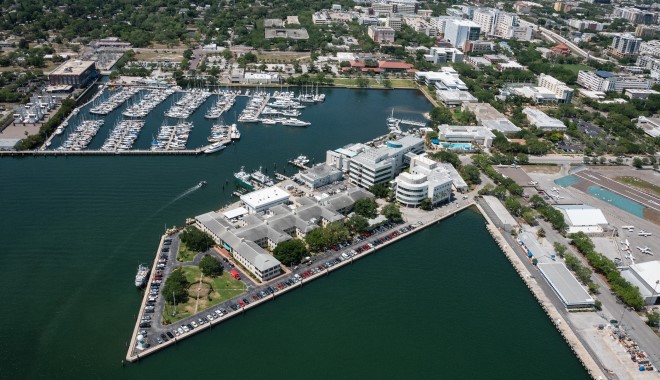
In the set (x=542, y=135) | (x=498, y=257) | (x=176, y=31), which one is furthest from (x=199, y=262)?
(x=176, y=31)

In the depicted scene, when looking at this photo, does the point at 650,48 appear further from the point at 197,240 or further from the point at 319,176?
the point at 197,240

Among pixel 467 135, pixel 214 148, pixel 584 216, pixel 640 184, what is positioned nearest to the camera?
pixel 584 216

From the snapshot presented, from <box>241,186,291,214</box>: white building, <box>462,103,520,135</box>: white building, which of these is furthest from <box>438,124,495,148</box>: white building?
<box>241,186,291,214</box>: white building

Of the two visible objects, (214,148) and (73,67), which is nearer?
(214,148)

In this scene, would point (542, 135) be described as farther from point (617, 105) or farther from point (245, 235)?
point (245, 235)

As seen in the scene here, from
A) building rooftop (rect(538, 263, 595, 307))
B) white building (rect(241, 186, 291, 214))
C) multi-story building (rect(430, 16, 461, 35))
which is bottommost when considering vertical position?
building rooftop (rect(538, 263, 595, 307))

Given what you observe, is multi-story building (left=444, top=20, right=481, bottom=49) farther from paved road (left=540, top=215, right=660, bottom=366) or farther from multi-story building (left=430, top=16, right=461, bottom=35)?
paved road (left=540, top=215, right=660, bottom=366)

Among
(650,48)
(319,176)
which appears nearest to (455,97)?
(319,176)

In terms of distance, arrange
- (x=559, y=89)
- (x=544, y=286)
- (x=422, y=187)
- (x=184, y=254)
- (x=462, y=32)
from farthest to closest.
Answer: (x=462, y=32) → (x=559, y=89) → (x=422, y=187) → (x=184, y=254) → (x=544, y=286)
